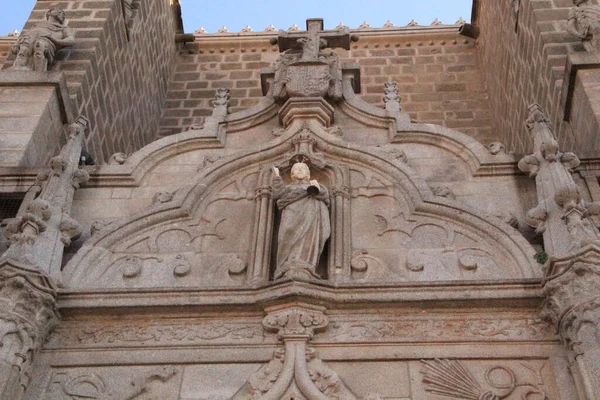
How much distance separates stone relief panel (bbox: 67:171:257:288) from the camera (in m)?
7.88

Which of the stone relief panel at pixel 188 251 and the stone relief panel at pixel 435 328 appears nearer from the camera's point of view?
the stone relief panel at pixel 435 328

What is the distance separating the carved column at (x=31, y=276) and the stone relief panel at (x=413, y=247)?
276cm

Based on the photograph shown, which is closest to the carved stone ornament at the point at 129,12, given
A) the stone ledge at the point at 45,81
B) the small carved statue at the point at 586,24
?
the stone ledge at the point at 45,81

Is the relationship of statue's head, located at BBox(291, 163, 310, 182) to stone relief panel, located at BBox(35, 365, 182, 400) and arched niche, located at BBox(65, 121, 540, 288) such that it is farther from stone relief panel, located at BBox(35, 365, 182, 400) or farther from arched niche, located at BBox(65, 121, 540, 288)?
stone relief panel, located at BBox(35, 365, 182, 400)

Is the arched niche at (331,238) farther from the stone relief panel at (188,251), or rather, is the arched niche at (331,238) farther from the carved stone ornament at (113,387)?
the carved stone ornament at (113,387)

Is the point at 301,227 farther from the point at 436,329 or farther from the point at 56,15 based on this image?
the point at 56,15

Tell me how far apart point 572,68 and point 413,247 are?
154 inches

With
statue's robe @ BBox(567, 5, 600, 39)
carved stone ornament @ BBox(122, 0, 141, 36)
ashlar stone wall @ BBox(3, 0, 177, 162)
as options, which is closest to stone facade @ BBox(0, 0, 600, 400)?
ashlar stone wall @ BBox(3, 0, 177, 162)

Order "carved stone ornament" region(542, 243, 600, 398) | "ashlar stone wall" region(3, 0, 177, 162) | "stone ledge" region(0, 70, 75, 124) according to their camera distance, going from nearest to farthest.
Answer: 1. "carved stone ornament" region(542, 243, 600, 398)
2. "stone ledge" region(0, 70, 75, 124)
3. "ashlar stone wall" region(3, 0, 177, 162)

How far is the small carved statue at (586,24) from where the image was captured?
11.1 metres

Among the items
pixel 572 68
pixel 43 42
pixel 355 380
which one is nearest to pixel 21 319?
pixel 355 380

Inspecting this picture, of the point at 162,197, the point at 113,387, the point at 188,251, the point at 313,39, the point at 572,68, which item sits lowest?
the point at 113,387

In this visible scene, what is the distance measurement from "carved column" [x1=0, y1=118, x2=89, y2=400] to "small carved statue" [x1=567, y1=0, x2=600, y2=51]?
23.1 feet

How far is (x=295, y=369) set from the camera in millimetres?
6727
